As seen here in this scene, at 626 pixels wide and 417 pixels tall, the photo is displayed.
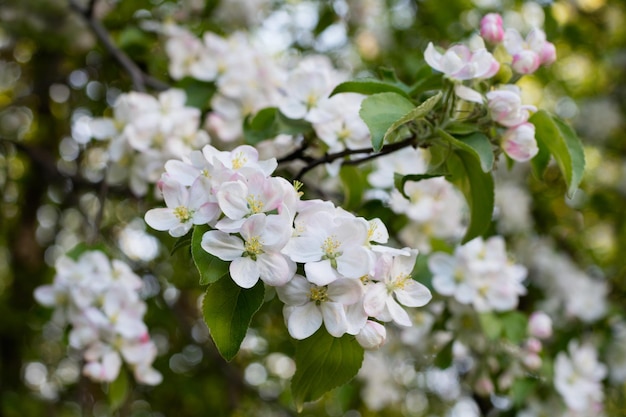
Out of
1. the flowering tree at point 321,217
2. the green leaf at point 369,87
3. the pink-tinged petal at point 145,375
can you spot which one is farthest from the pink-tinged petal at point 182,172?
the pink-tinged petal at point 145,375

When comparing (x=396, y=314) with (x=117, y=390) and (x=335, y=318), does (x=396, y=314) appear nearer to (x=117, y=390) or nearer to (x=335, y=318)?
(x=335, y=318)

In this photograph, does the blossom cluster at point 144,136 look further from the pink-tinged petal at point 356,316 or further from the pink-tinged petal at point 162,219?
the pink-tinged petal at point 356,316

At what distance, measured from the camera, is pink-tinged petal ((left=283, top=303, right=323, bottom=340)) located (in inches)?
32.7

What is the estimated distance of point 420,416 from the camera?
11.3ft

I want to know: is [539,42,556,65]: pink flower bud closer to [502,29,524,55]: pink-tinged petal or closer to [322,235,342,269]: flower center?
[502,29,524,55]: pink-tinged petal

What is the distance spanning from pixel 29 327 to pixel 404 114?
2.37 m

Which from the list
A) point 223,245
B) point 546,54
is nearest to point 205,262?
point 223,245

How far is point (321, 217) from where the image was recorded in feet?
2.71

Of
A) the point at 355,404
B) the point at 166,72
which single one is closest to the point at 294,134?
the point at 166,72

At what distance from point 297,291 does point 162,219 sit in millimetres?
210

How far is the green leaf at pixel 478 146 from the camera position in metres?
1.00

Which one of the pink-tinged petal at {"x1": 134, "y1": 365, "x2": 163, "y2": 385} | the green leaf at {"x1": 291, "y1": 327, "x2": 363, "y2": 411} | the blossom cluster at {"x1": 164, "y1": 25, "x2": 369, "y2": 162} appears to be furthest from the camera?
the pink-tinged petal at {"x1": 134, "y1": 365, "x2": 163, "y2": 385}

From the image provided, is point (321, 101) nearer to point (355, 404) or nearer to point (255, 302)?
point (255, 302)

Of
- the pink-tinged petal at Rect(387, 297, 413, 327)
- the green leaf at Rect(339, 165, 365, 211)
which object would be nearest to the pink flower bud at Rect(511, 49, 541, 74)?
the green leaf at Rect(339, 165, 365, 211)
